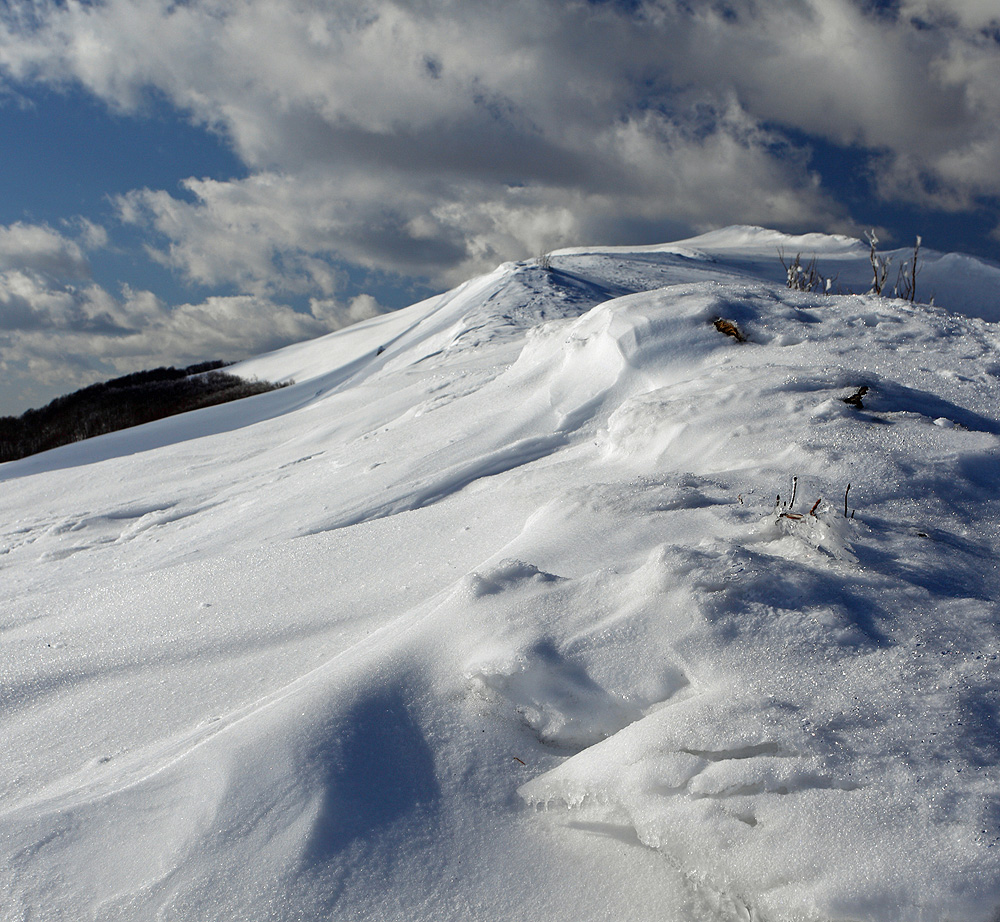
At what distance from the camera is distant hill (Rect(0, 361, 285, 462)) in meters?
18.2

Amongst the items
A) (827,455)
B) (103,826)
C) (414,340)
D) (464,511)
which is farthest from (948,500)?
(414,340)

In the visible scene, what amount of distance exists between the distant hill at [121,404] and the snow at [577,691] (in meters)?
14.1

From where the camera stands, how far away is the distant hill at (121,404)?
1816 centimetres

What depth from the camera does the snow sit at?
46.8 inches

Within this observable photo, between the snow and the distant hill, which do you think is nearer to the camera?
the snow

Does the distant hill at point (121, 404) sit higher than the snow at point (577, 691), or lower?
higher

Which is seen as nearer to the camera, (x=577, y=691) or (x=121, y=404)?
(x=577, y=691)

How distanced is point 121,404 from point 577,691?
23843 millimetres

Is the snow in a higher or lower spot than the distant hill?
lower

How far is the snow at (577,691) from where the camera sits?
1.19 m

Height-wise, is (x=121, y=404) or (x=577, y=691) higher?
(x=121, y=404)

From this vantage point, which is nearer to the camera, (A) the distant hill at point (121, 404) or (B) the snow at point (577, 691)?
(B) the snow at point (577, 691)

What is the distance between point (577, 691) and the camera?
59.4 inches

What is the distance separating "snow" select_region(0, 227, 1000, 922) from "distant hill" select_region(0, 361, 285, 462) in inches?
555
